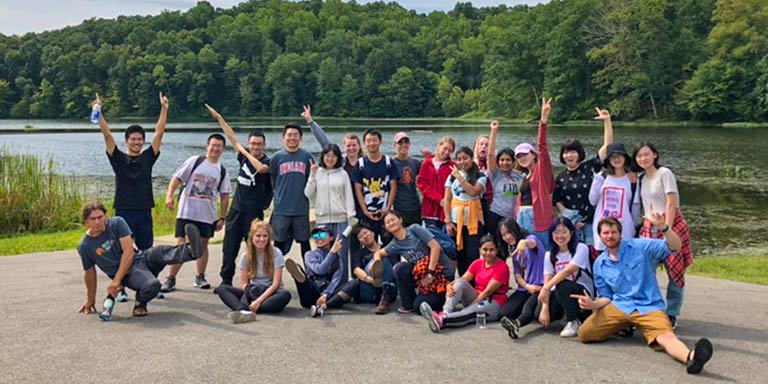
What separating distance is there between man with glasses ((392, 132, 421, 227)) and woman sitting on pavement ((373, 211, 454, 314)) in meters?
0.82

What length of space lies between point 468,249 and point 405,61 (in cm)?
10918

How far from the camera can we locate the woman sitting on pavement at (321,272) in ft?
21.7

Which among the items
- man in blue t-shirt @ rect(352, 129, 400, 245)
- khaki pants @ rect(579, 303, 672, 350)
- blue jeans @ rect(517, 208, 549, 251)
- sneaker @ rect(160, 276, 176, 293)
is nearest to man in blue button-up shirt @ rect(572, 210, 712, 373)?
khaki pants @ rect(579, 303, 672, 350)

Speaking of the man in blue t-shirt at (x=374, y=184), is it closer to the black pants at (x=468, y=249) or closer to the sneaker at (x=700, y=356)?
the black pants at (x=468, y=249)

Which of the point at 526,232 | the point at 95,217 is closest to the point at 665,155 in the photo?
the point at 526,232

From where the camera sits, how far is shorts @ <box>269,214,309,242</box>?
720 cm

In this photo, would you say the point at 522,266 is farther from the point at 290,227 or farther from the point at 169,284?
the point at 169,284

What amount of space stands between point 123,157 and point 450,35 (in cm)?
12350

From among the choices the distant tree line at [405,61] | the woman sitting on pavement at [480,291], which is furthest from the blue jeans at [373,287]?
the distant tree line at [405,61]

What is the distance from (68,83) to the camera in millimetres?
111875

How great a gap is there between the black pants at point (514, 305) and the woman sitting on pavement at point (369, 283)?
1.17 metres

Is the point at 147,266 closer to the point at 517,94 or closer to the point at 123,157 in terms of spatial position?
the point at 123,157

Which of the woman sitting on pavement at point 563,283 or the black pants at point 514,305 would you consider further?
the black pants at point 514,305

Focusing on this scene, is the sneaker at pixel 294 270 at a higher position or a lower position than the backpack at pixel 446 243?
lower
